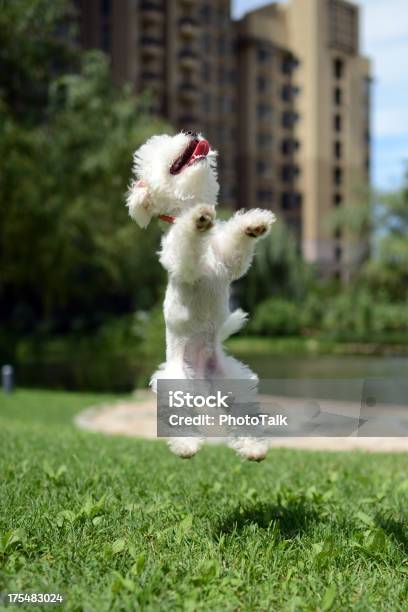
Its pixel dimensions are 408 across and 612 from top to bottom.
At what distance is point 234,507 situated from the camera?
11.7 ft

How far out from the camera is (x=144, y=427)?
10789 millimetres

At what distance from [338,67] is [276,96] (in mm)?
4823

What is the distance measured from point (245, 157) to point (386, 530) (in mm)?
45925

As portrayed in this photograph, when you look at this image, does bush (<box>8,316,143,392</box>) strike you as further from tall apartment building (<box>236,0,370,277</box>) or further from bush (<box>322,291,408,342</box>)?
tall apartment building (<box>236,0,370,277</box>)

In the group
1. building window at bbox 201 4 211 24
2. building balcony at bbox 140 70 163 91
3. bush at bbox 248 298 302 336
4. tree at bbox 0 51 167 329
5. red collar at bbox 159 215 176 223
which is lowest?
bush at bbox 248 298 302 336

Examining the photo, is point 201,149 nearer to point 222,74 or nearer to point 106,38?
point 106,38

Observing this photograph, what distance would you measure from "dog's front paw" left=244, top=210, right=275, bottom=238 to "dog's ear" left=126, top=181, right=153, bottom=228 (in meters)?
0.44

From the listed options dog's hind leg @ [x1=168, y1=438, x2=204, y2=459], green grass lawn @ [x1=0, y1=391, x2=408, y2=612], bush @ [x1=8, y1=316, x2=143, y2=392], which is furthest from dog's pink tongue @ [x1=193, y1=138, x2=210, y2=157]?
bush @ [x1=8, y1=316, x2=143, y2=392]

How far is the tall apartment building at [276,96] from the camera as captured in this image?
42.8 metres

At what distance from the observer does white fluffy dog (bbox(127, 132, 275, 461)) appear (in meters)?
2.65

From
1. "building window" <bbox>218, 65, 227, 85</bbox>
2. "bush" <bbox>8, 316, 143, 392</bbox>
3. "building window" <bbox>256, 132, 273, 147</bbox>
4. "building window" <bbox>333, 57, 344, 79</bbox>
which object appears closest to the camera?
"bush" <bbox>8, 316, 143, 392</bbox>

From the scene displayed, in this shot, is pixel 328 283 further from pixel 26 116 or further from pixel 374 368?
pixel 26 116

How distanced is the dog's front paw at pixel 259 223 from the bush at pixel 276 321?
2510cm

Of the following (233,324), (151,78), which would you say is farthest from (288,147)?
(233,324)
